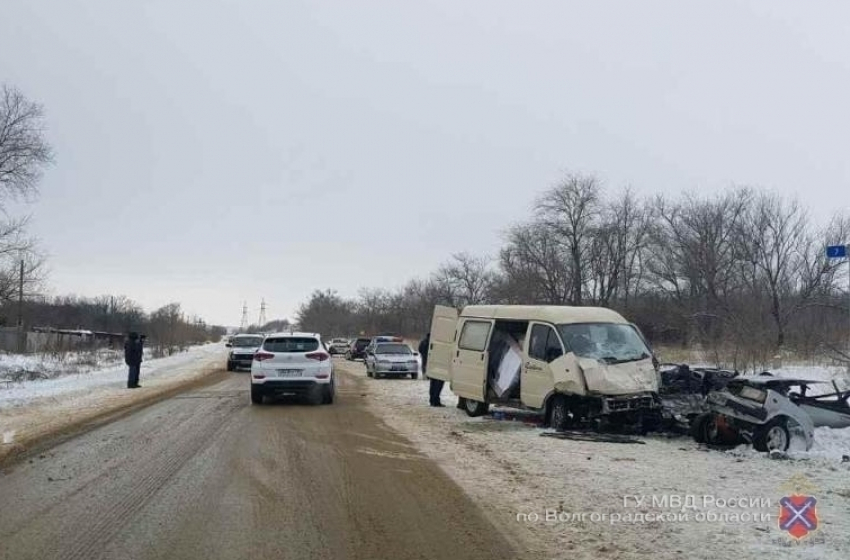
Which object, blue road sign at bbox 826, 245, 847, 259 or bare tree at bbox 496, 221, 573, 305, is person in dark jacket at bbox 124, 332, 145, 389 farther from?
bare tree at bbox 496, 221, 573, 305

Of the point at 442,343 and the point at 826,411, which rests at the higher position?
the point at 442,343

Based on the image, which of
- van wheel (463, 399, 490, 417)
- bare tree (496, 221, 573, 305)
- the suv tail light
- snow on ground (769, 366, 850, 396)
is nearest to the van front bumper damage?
van wheel (463, 399, 490, 417)

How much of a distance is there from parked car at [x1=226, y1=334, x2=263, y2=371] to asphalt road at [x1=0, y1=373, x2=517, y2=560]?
2315 centimetres

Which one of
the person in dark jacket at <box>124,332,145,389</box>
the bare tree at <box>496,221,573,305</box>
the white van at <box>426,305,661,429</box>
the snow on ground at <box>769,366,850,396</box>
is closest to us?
the white van at <box>426,305,661,429</box>

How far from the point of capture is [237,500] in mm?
7320

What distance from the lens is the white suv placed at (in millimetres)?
17016

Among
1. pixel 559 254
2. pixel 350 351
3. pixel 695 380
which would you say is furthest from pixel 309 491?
pixel 559 254

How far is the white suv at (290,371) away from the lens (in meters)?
17.0

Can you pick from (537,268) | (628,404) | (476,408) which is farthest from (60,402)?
(537,268)

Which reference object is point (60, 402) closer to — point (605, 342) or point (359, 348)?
point (605, 342)

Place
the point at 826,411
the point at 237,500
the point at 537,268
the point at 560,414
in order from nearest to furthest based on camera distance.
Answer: the point at 237,500
the point at 826,411
the point at 560,414
the point at 537,268

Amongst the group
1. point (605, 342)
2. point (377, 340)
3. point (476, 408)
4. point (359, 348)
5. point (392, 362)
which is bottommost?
point (476, 408)

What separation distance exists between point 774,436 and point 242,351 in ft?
95.6

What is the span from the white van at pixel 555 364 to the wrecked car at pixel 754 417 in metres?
1.15
